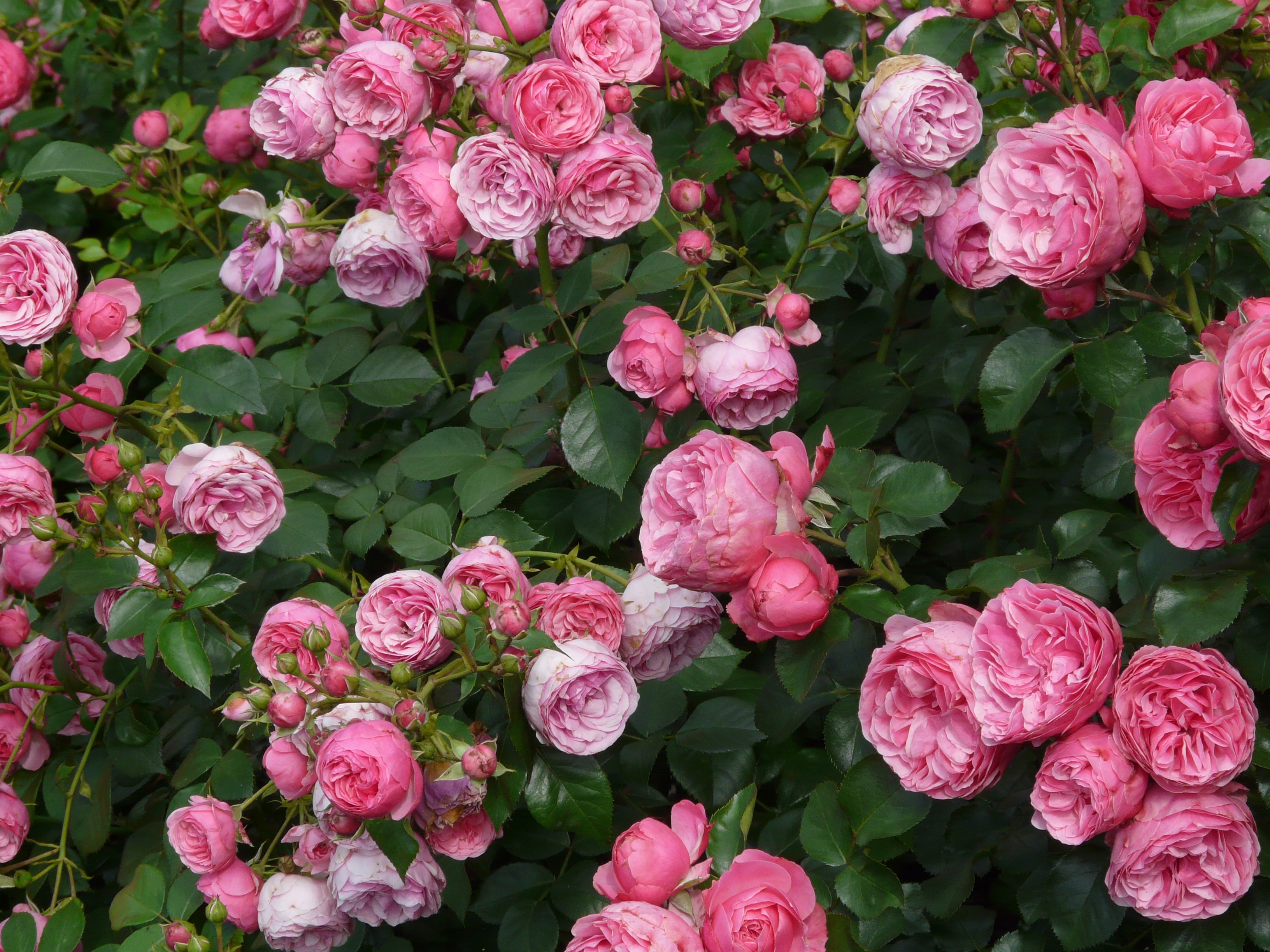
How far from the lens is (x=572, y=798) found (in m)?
1.44

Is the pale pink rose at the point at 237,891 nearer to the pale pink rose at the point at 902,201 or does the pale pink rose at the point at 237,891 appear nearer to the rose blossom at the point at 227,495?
the rose blossom at the point at 227,495

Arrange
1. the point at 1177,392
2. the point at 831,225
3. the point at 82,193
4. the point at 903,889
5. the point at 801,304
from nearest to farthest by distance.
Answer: the point at 1177,392, the point at 903,889, the point at 801,304, the point at 831,225, the point at 82,193

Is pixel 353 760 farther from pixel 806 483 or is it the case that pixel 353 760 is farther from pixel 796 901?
pixel 806 483

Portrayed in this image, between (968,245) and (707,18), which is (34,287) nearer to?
(707,18)

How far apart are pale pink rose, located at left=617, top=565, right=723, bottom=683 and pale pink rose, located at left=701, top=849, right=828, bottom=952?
1.09ft

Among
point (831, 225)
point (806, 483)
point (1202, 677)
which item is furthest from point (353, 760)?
point (831, 225)

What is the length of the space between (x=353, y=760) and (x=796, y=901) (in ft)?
1.65

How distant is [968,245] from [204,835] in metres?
1.31

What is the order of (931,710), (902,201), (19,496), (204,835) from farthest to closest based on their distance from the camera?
(19,496) → (902,201) → (204,835) → (931,710)

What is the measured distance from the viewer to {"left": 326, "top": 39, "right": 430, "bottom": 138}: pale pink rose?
1606 mm

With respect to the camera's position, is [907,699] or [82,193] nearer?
[907,699]

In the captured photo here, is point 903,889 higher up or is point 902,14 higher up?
point 902,14

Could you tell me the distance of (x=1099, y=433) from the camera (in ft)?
5.16

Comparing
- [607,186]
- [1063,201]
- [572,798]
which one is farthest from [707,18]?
[572,798]
